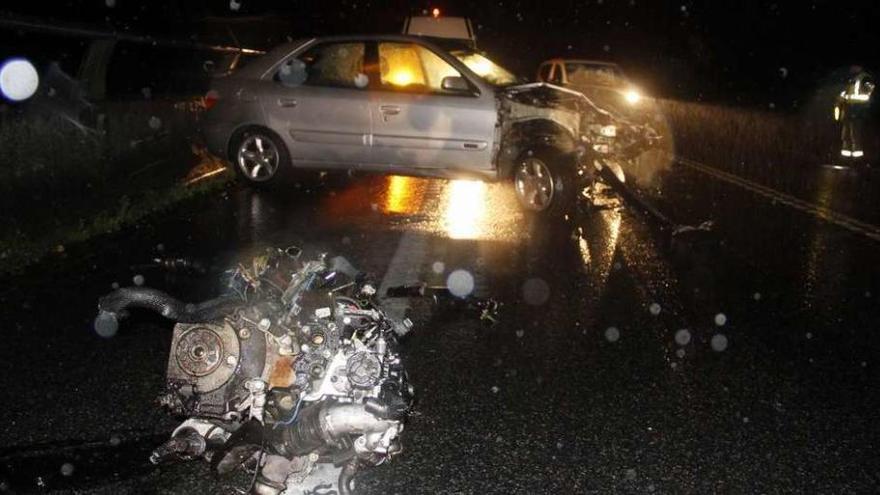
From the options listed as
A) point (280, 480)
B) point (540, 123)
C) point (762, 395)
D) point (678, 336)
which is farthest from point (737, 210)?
point (280, 480)

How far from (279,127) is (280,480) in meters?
7.19

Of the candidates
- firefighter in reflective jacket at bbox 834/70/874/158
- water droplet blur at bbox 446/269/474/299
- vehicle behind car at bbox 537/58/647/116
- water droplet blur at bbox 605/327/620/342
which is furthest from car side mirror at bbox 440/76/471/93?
vehicle behind car at bbox 537/58/647/116

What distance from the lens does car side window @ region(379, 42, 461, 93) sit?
9.40m

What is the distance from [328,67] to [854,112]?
931cm

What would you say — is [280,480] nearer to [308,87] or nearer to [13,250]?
[13,250]

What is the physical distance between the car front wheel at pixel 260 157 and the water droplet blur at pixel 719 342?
6168mm

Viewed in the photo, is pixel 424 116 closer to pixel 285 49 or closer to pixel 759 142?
pixel 285 49

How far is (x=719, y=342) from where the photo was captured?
17.2ft

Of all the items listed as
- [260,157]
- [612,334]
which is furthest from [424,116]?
[612,334]

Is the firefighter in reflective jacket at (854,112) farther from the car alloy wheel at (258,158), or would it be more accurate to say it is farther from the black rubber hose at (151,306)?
the black rubber hose at (151,306)

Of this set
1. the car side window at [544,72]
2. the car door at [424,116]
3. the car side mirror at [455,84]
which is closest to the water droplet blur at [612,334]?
the car door at [424,116]

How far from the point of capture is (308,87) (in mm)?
9773

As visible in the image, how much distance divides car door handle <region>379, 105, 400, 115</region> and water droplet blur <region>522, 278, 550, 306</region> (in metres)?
3.56

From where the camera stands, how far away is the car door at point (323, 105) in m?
9.61
